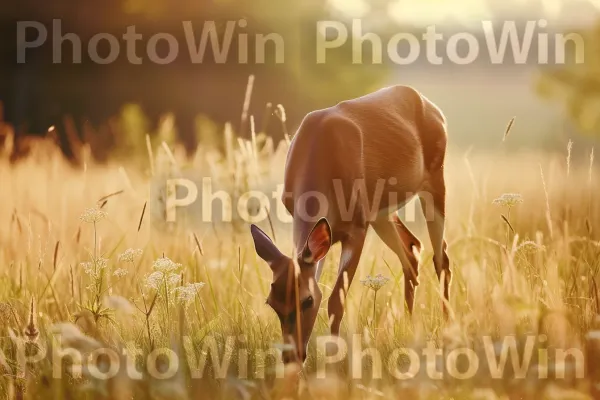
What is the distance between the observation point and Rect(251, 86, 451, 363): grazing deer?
442 cm

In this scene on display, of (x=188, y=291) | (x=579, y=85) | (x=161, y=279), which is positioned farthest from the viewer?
(x=579, y=85)

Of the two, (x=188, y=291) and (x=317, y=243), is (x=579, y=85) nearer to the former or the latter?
(x=317, y=243)

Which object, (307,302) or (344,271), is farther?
(344,271)

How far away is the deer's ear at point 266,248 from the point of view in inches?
175

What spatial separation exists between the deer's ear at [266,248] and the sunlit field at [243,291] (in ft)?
1.36

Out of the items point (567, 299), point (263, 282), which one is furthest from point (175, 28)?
point (567, 299)

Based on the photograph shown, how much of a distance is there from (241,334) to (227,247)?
103 cm

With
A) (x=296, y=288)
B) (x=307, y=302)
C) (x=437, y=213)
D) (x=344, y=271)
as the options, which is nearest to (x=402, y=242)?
(x=437, y=213)

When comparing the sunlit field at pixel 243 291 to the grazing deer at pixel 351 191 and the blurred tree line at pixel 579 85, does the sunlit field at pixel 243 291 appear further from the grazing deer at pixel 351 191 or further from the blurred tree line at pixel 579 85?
the blurred tree line at pixel 579 85

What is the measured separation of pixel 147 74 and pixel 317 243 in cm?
329

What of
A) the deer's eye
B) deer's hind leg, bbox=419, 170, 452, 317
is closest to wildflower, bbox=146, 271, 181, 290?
the deer's eye

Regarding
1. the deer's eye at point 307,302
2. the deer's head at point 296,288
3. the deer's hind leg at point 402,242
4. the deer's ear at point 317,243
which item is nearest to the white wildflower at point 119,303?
the deer's head at point 296,288

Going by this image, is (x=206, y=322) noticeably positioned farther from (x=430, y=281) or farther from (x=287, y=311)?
(x=430, y=281)

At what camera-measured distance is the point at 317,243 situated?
4.50m
